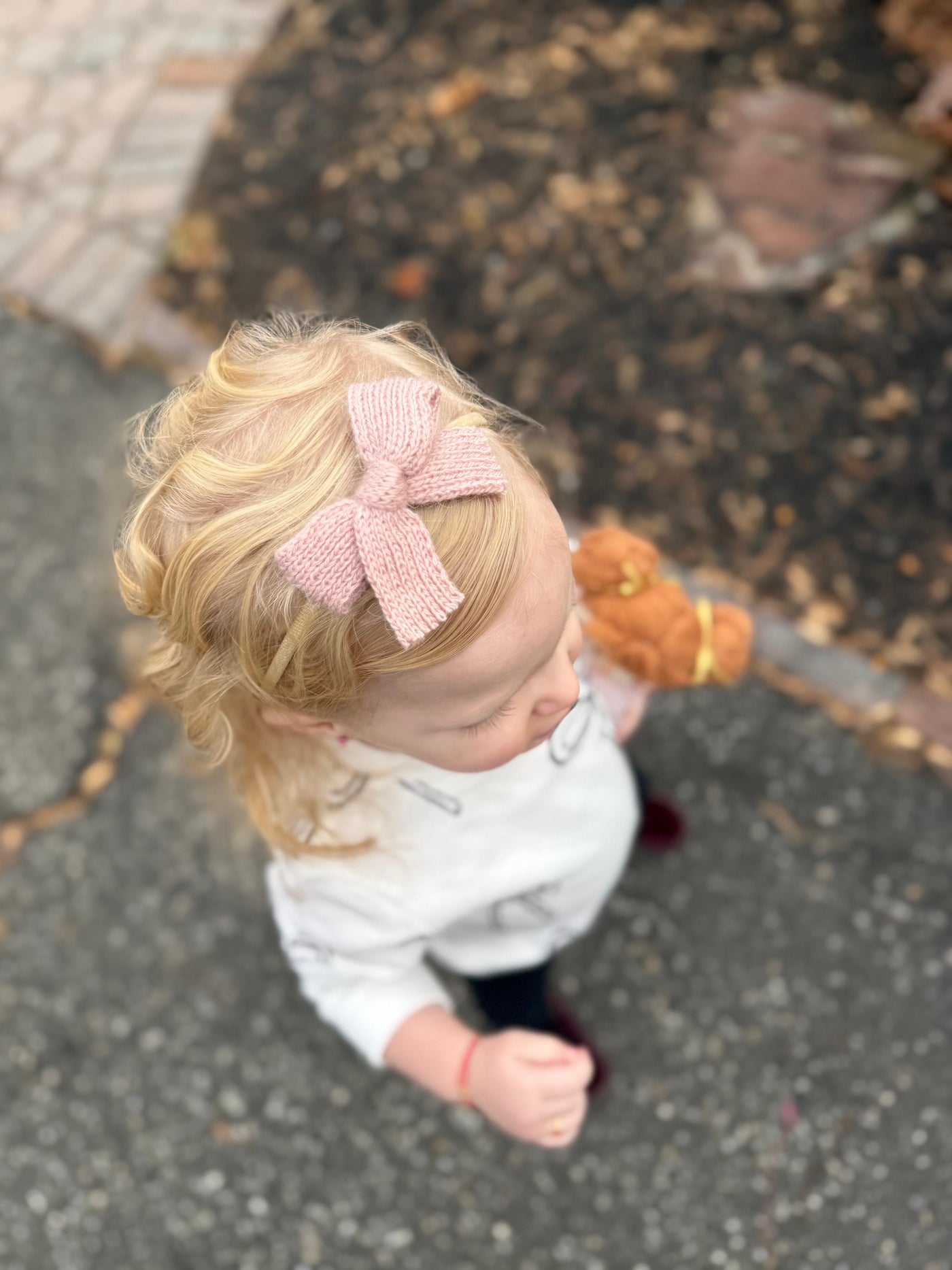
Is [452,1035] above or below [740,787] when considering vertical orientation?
above

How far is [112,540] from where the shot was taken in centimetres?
288

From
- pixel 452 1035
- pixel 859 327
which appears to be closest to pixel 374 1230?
pixel 452 1035

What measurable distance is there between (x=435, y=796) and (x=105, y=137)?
127 inches

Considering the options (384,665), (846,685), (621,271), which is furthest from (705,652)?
(621,271)

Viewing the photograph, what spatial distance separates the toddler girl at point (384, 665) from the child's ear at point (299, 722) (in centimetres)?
1

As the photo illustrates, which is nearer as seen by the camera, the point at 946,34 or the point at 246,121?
the point at 946,34

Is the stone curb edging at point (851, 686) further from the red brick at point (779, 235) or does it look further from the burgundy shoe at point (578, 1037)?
the red brick at point (779, 235)

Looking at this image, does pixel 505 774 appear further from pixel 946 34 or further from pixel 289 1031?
pixel 946 34

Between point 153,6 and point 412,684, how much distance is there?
387 centimetres

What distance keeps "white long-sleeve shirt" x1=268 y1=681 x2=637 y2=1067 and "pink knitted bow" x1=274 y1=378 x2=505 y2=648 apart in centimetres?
42

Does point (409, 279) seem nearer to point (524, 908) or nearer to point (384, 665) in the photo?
point (524, 908)

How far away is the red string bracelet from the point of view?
1.61m

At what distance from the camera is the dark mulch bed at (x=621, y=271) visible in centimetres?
263

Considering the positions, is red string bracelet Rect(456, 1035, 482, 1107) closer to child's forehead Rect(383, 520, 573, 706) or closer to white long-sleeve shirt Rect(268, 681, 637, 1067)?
white long-sleeve shirt Rect(268, 681, 637, 1067)
